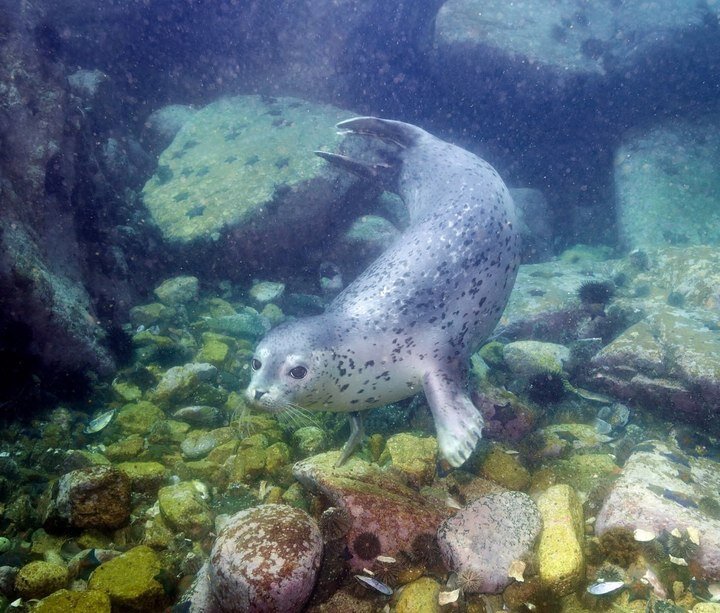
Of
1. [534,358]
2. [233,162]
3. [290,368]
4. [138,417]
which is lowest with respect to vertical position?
[534,358]

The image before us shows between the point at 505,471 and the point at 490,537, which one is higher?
the point at 490,537

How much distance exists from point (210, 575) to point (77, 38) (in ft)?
42.7

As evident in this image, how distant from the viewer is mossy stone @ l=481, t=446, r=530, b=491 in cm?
311

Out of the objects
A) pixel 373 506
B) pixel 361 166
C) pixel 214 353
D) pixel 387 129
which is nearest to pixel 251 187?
pixel 361 166

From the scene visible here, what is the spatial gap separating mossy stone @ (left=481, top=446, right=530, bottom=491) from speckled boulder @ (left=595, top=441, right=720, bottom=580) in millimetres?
553

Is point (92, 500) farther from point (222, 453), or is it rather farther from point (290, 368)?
point (290, 368)

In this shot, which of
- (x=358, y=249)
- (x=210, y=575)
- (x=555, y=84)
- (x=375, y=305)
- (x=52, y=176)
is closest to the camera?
(x=210, y=575)

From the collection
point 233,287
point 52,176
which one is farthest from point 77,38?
point 233,287

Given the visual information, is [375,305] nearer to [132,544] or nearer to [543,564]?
[543,564]

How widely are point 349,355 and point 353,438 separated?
0.69 meters

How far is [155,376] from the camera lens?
461 centimetres

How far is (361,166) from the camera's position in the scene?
17.5 ft

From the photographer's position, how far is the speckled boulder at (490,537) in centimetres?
230

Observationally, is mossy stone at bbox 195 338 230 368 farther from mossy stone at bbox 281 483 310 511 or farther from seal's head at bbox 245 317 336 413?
mossy stone at bbox 281 483 310 511
